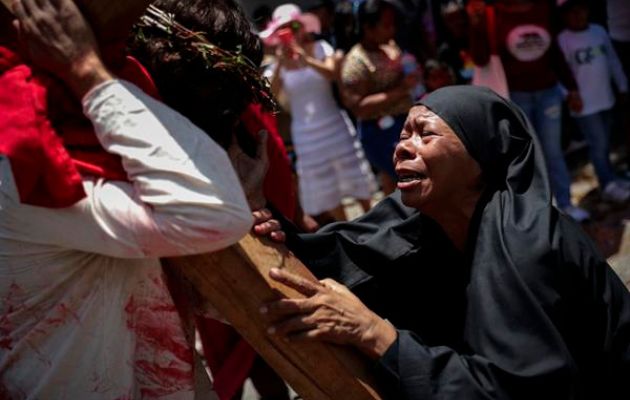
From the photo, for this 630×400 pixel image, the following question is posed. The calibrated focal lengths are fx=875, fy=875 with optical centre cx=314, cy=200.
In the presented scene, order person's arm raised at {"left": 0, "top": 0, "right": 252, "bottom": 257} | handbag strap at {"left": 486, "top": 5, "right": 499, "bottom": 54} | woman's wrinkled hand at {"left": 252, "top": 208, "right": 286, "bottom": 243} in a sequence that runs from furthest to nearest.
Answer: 1. handbag strap at {"left": 486, "top": 5, "right": 499, "bottom": 54}
2. woman's wrinkled hand at {"left": 252, "top": 208, "right": 286, "bottom": 243}
3. person's arm raised at {"left": 0, "top": 0, "right": 252, "bottom": 257}

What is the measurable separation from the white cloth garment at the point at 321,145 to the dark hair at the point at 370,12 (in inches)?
22.6

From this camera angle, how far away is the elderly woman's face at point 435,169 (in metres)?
2.51

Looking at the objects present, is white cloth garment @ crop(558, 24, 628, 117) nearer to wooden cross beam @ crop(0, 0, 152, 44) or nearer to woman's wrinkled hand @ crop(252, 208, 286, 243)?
woman's wrinkled hand @ crop(252, 208, 286, 243)

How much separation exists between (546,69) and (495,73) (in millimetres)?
460

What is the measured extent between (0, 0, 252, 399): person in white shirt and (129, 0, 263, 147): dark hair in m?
0.30

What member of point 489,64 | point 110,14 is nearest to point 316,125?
point 489,64

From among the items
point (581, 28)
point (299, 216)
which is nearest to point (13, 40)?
point (299, 216)

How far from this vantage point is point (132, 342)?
2.05 metres

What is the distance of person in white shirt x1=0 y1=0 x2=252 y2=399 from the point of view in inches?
69.0

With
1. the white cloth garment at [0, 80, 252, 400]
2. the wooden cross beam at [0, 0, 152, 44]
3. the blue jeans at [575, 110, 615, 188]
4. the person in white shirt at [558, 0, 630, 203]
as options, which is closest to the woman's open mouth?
the white cloth garment at [0, 80, 252, 400]

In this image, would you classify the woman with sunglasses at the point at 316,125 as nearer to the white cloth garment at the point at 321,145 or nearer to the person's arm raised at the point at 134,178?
the white cloth garment at the point at 321,145

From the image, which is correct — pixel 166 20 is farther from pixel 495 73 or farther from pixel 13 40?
pixel 495 73

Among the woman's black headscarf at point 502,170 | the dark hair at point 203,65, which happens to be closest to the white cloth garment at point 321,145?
the woman's black headscarf at point 502,170

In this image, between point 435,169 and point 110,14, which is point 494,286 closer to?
point 435,169
